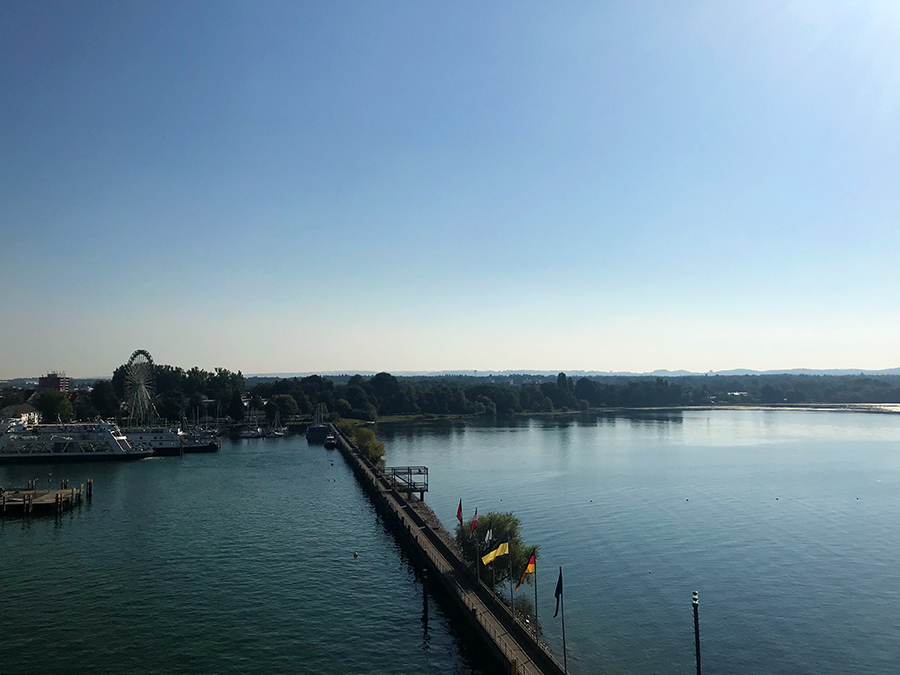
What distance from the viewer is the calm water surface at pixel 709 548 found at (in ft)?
141

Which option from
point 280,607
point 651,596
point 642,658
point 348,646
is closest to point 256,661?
→ point 348,646

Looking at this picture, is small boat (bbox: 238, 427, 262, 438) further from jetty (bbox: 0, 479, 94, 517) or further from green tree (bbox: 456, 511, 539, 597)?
green tree (bbox: 456, 511, 539, 597)

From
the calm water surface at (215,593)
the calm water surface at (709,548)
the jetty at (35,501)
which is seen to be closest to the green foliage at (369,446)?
the calm water surface at (709,548)

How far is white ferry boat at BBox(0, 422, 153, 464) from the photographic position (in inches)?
4968

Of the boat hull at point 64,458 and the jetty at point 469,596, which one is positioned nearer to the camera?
the jetty at point 469,596

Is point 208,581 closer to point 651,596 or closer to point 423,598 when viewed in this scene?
point 423,598

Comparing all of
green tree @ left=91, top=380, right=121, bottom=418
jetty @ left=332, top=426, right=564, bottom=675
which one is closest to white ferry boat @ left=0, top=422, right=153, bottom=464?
green tree @ left=91, top=380, right=121, bottom=418

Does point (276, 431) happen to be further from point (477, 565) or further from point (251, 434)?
point (477, 565)

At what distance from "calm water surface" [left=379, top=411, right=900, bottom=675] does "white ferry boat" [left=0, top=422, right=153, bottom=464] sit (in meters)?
60.8

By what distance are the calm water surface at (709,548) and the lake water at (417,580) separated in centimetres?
25

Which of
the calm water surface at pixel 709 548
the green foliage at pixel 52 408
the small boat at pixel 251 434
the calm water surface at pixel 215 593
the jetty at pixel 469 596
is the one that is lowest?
the calm water surface at pixel 709 548

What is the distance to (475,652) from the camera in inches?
1580

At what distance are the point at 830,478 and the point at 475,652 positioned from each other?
95570 millimetres

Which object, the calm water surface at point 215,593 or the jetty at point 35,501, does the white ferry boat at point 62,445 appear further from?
the calm water surface at point 215,593
